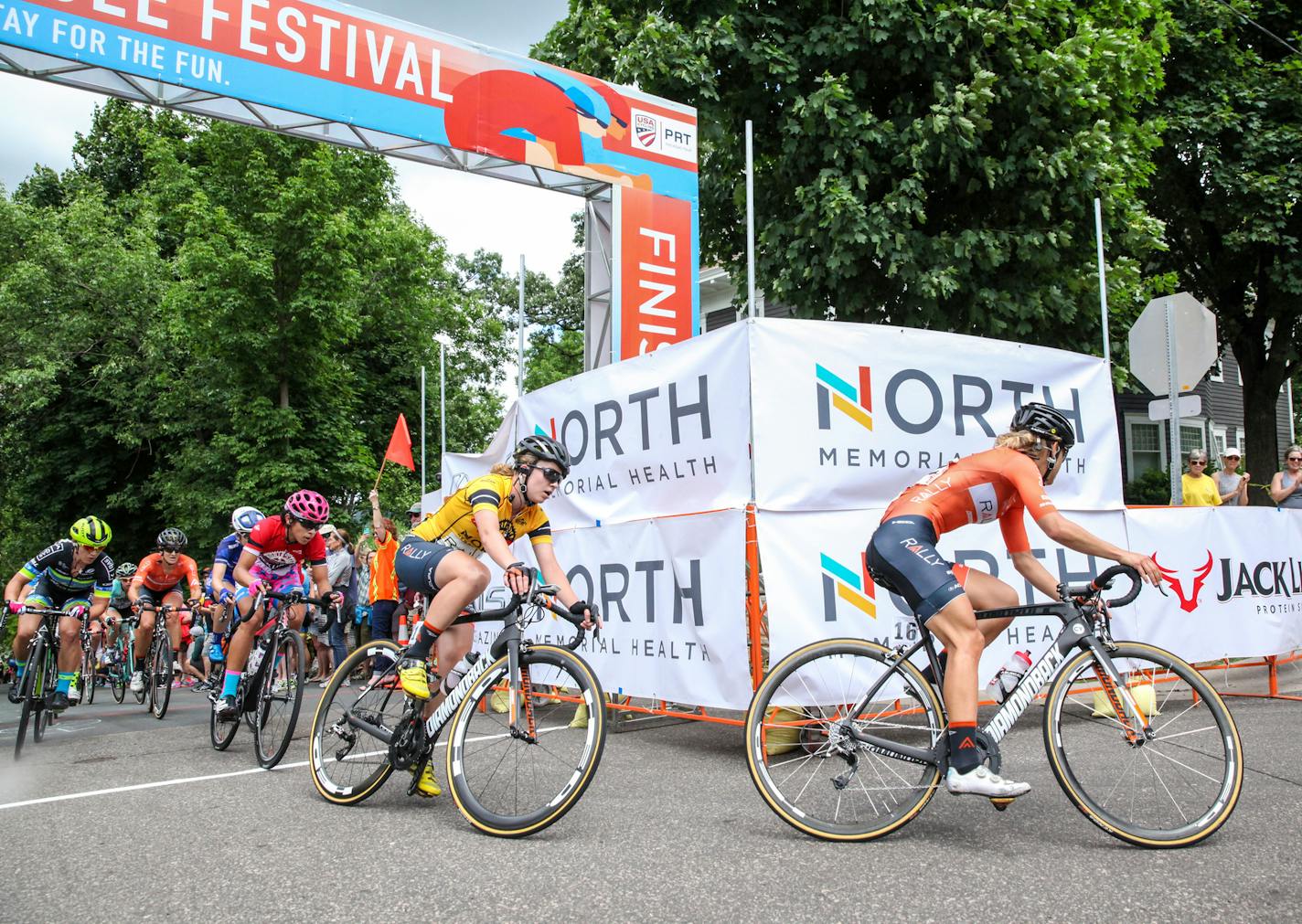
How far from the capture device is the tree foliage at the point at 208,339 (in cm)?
2203

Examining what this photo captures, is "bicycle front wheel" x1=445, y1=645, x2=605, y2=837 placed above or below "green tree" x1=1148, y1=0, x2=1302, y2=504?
below

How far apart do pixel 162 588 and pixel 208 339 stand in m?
12.4

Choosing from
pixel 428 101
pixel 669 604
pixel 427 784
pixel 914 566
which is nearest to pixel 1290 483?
pixel 669 604

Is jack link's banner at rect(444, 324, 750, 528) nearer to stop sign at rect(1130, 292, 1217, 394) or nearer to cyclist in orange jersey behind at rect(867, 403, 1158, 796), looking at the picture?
cyclist in orange jersey behind at rect(867, 403, 1158, 796)

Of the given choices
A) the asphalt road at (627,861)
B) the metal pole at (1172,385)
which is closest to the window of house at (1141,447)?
the metal pole at (1172,385)

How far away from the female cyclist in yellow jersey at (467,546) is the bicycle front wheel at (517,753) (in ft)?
1.12

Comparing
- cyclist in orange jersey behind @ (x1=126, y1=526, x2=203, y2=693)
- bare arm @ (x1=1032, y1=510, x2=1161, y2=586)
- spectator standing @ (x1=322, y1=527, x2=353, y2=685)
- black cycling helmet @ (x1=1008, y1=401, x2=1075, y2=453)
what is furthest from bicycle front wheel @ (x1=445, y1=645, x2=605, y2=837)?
spectator standing @ (x1=322, y1=527, x2=353, y2=685)

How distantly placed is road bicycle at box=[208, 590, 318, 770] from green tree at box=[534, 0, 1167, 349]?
9.00 m

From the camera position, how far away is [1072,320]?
14414 mm

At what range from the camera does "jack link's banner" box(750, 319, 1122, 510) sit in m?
6.37

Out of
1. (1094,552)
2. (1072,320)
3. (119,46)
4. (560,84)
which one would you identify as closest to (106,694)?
(119,46)

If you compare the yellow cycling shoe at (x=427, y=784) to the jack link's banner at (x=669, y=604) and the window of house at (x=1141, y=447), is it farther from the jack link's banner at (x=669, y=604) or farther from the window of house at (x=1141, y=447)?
the window of house at (x=1141, y=447)

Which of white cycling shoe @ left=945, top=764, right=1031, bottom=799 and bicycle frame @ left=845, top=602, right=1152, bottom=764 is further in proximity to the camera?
bicycle frame @ left=845, top=602, right=1152, bottom=764

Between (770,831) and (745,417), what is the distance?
Result: 2.72 m
